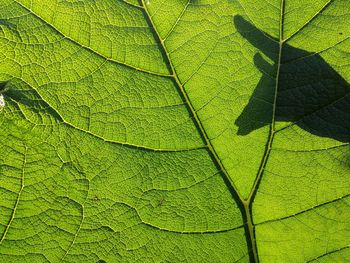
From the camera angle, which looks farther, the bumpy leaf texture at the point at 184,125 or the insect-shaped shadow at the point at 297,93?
the insect-shaped shadow at the point at 297,93

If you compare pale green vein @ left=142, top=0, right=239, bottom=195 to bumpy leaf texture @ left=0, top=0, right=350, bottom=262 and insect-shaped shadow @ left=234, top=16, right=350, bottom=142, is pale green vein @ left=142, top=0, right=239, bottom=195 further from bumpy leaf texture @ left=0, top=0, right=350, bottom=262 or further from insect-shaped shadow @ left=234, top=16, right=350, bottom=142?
insect-shaped shadow @ left=234, top=16, right=350, bottom=142

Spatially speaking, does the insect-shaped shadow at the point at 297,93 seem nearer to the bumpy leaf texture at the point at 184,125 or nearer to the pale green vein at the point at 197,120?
the bumpy leaf texture at the point at 184,125

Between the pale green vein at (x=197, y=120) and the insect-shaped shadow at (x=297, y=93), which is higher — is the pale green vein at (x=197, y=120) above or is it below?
below

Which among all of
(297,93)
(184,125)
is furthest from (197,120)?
(297,93)

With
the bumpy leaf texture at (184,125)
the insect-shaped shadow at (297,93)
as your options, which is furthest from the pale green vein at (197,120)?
the insect-shaped shadow at (297,93)

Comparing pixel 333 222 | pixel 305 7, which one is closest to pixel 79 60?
pixel 305 7

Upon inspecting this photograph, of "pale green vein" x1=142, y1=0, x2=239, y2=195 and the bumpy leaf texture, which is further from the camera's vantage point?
"pale green vein" x1=142, y1=0, x2=239, y2=195

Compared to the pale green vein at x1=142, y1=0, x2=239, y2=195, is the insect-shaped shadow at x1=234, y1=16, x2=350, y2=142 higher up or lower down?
higher up

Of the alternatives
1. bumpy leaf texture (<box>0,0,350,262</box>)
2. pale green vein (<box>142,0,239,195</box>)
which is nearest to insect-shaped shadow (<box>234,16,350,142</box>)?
bumpy leaf texture (<box>0,0,350,262</box>)
